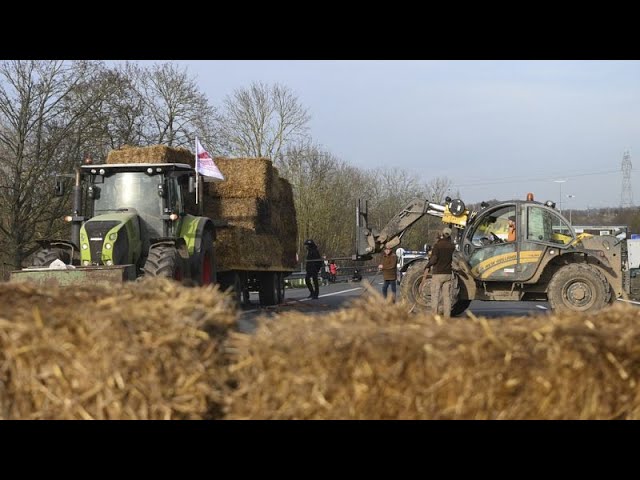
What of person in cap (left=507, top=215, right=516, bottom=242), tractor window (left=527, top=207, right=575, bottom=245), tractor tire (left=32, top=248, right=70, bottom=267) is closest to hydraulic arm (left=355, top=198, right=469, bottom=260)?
person in cap (left=507, top=215, right=516, bottom=242)

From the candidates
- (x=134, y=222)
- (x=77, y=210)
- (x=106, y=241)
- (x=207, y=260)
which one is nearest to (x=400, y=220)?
(x=207, y=260)

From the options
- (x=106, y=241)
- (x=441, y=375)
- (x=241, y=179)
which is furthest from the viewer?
(x=241, y=179)

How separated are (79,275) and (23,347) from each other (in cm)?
900

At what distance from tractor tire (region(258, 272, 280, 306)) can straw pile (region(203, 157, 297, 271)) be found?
41 cm

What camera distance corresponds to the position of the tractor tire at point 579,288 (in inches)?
699

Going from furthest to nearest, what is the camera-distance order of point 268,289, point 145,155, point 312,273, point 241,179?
point 312,273, point 268,289, point 241,179, point 145,155

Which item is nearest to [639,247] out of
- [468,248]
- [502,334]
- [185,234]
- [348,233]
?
[348,233]

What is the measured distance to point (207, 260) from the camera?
17.8 meters

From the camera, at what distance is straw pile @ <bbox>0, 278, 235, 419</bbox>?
14.3 ft

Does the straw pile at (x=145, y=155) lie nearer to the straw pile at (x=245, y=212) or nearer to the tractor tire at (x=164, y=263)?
the straw pile at (x=245, y=212)

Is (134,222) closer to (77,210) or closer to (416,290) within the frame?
(77,210)

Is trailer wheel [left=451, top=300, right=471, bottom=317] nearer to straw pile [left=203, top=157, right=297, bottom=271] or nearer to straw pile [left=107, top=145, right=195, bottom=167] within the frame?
straw pile [left=203, top=157, right=297, bottom=271]

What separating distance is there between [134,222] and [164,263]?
69.3 inches

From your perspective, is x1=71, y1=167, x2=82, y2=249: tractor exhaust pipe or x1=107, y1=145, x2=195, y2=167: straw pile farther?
x1=107, y1=145, x2=195, y2=167: straw pile
